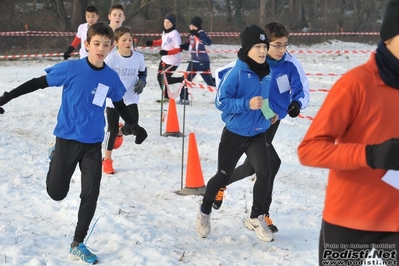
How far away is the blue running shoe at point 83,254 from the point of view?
15.2ft

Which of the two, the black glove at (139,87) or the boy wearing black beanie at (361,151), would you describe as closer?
the boy wearing black beanie at (361,151)

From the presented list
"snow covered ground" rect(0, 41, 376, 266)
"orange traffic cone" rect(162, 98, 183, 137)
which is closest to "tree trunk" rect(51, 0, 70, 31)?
"snow covered ground" rect(0, 41, 376, 266)

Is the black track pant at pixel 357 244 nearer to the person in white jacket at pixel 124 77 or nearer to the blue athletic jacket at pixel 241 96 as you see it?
the blue athletic jacket at pixel 241 96

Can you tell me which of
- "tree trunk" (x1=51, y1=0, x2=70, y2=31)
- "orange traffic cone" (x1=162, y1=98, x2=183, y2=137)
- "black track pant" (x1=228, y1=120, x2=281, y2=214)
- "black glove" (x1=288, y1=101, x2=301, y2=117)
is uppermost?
"black glove" (x1=288, y1=101, x2=301, y2=117)

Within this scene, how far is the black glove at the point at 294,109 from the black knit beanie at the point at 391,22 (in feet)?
8.30

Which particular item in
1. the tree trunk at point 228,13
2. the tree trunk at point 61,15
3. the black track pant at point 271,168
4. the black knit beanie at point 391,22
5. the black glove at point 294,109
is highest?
the black knit beanie at point 391,22

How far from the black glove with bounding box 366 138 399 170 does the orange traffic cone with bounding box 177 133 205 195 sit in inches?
166

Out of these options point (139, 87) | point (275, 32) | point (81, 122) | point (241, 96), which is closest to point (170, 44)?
point (139, 87)

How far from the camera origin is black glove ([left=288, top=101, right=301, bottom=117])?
209 inches

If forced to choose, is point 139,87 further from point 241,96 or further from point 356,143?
point 356,143

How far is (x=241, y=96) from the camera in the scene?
504 cm

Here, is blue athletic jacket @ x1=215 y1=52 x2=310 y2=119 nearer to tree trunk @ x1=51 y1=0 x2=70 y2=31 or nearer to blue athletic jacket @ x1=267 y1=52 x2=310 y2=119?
blue athletic jacket @ x1=267 y1=52 x2=310 y2=119

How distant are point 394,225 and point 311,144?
0.55m

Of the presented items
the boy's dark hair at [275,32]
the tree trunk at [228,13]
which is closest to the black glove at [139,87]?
the boy's dark hair at [275,32]
